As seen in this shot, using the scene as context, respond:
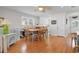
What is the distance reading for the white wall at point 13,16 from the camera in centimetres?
195

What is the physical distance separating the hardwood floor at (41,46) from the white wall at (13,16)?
0.32 m

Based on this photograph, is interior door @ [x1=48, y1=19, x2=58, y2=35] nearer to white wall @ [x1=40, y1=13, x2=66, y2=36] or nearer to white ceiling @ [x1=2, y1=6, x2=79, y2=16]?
white wall @ [x1=40, y1=13, x2=66, y2=36]

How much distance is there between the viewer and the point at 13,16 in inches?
78.6

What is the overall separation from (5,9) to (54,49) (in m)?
1.07

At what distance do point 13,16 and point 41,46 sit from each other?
2.32ft

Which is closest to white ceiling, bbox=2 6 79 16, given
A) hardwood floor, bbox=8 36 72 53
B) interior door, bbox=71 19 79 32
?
interior door, bbox=71 19 79 32

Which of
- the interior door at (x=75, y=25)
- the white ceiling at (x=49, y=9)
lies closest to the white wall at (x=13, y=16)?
the white ceiling at (x=49, y=9)

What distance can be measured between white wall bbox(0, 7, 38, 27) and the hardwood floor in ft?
1.04

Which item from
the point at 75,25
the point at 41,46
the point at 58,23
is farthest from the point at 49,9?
the point at 41,46

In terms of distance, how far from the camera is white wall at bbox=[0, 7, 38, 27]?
1952mm

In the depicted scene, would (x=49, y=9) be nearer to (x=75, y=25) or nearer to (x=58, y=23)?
(x=58, y=23)

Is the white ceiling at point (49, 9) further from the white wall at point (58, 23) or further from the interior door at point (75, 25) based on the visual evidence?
the interior door at point (75, 25)
